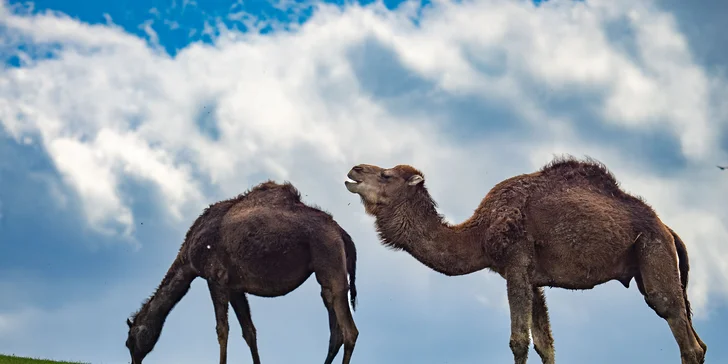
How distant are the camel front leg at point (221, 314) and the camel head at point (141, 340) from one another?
1903mm

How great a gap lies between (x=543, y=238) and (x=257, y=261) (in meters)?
6.06

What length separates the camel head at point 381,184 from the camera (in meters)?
15.1

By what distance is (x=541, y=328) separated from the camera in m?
15.5

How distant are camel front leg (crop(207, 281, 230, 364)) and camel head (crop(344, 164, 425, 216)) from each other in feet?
15.0

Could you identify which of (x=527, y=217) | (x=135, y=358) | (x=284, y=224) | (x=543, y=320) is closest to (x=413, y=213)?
(x=527, y=217)

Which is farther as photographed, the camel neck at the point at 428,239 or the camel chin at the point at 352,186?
the camel chin at the point at 352,186

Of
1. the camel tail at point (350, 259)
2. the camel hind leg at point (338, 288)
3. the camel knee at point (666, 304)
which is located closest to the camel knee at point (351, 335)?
the camel hind leg at point (338, 288)

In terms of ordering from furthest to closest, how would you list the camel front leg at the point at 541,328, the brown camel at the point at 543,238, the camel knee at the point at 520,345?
the camel front leg at the point at 541,328
the brown camel at the point at 543,238
the camel knee at the point at 520,345

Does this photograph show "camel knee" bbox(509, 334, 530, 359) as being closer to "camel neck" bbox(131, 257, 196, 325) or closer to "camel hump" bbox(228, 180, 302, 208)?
"camel hump" bbox(228, 180, 302, 208)

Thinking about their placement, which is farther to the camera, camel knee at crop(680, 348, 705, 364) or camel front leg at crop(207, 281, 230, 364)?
camel front leg at crop(207, 281, 230, 364)

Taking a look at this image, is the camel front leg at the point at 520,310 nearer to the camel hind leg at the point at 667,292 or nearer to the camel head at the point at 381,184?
the camel hind leg at the point at 667,292

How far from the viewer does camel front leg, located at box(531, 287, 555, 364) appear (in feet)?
50.4

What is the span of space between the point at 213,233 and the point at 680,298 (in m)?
8.97

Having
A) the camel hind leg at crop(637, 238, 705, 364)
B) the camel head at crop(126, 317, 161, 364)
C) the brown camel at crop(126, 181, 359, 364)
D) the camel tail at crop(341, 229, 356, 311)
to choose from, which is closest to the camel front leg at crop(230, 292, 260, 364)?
the brown camel at crop(126, 181, 359, 364)
